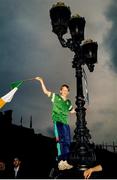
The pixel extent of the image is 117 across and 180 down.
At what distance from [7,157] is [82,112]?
17382mm

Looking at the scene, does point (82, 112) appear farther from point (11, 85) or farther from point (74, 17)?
point (74, 17)

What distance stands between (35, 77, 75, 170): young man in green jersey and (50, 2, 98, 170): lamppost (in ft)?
1.30

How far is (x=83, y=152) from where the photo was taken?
7109 mm

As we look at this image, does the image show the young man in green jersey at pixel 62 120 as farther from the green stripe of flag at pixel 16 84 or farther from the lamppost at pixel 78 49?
the green stripe of flag at pixel 16 84

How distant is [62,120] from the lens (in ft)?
22.8

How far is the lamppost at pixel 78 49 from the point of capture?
24.1 ft

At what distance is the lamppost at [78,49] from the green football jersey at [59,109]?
21.1 inches

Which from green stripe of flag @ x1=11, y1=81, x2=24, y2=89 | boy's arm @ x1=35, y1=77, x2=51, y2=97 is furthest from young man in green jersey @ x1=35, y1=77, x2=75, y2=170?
green stripe of flag @ x1=11, y1=81, x2=24, y2=89

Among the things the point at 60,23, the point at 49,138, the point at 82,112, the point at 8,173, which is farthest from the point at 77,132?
the point at 49,138

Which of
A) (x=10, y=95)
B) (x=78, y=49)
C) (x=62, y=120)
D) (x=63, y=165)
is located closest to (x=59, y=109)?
(x=62, y=120)

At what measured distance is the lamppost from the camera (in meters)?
7.36

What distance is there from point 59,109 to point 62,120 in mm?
232

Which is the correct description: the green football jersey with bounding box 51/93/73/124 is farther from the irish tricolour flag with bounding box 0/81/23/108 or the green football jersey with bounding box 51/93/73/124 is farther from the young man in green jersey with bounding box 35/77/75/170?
the irish tricolour flag with bounding box 0/81/23/108

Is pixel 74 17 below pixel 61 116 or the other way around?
the other way around
